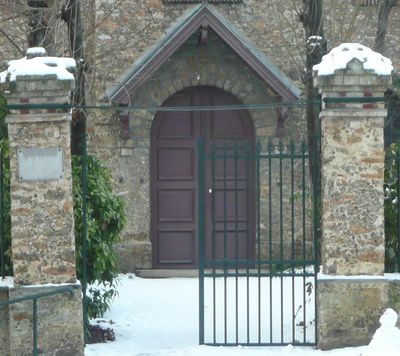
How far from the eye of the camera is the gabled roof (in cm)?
1503

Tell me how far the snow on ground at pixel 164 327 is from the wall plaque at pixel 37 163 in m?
1.77

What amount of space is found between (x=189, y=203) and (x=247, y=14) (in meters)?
3.08

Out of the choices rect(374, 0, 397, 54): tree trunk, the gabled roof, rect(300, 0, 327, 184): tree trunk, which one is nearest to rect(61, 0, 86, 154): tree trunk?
rect(300, 0, 327, 184): tree trunk

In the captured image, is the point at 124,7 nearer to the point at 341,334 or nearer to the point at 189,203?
the point at 189,203

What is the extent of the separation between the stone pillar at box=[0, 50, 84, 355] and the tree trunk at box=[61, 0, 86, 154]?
149 centimetres

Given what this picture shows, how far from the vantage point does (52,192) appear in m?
9.29

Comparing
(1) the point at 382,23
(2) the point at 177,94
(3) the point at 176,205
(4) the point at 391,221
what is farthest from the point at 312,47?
(3) the point at 176,205

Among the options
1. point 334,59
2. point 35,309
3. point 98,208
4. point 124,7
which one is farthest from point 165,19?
point 35,309

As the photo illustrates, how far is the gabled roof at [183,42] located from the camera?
15031 mm

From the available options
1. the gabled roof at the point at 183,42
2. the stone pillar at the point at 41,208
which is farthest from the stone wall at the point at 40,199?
the gabled roof at the point at 183,42

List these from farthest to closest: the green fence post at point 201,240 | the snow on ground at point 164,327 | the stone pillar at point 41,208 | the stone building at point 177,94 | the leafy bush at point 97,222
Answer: the stone building at point 177,94
the leafy bush at point 97,222
the green fence post at point 201,240
the snow on ground at point 164,327
the stone pillar at point 41,208

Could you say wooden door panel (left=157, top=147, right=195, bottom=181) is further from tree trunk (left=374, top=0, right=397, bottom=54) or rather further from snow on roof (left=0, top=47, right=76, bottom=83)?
snow on roof (left=0, top=47, right=76, bottom=83)

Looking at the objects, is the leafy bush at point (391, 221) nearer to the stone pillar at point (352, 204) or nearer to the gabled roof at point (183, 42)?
the stone pillar at point (352, 204)

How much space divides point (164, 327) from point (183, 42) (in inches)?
202
